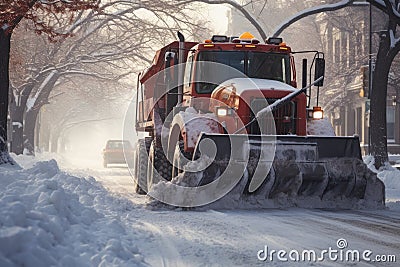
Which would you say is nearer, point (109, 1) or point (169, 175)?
point (169, 175)

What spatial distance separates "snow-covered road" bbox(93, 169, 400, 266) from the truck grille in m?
1.49

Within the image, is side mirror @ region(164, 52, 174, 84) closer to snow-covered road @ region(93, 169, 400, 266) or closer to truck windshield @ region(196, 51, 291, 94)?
truck windshield @ region(196, 51, 291, 94)

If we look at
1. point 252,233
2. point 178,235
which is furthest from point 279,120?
point 178,235

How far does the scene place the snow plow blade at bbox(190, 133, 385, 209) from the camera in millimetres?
10414

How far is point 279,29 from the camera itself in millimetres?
22297

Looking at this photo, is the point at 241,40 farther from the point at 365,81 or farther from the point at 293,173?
the point at 365,81

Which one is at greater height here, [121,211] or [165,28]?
[165,28]

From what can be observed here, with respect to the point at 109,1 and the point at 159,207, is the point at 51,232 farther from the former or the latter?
the point at 109,1

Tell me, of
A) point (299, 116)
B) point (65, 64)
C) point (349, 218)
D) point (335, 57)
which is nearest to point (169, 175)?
point (299, 116)

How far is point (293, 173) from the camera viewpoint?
34.6 feet

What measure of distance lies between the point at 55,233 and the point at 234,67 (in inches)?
272

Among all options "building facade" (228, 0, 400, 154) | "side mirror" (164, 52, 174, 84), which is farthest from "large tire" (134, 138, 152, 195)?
"building facade" (228, 0, 400, 154)

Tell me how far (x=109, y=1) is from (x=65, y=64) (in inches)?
208

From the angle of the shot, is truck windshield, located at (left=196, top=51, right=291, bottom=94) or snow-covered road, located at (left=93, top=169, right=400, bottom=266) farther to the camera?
truck windshield, located at (left=196, top=51, right=291, bottom=94)
